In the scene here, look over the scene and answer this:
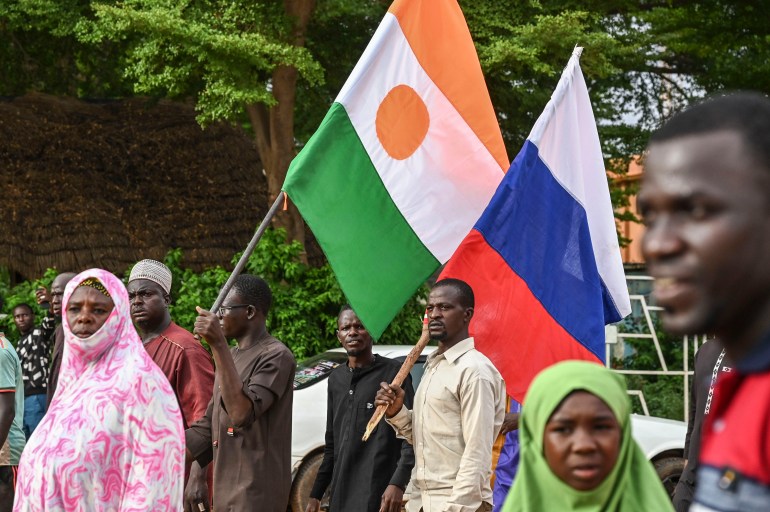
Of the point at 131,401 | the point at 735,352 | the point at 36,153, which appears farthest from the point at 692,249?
the point at 36,153

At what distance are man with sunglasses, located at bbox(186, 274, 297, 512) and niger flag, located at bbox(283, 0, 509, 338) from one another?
584mm

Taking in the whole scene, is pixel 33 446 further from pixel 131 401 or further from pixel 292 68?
pixel 292 68

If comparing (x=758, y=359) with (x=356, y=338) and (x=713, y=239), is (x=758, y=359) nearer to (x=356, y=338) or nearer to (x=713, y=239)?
(x=713, y=239)

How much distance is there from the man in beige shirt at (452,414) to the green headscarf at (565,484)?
251cm

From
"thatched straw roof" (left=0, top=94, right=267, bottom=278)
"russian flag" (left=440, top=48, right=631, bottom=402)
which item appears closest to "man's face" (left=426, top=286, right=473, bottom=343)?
"russian flag" (left=440, top=48, right=631, bottom=402)

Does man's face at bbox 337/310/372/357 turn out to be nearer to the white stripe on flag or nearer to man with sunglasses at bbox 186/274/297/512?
man with sunglasses at bbox 186/274/297/512

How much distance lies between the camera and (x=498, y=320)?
21.9 ft

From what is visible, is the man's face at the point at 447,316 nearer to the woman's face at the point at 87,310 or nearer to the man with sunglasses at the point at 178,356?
→ the man with sunglasses at the point at 178,356

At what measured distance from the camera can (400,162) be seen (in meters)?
6.72

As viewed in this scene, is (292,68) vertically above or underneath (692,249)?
above

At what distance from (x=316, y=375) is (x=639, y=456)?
26.3ft

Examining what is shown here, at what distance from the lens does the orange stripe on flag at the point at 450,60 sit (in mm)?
6953

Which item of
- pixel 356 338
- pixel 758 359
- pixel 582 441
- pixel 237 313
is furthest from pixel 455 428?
pixel 758 359

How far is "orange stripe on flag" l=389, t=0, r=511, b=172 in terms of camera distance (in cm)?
695
